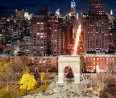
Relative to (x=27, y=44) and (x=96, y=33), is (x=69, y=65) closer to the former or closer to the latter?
(x=27, y=44)

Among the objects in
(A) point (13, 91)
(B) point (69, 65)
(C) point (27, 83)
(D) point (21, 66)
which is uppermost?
(B) point (69, 65)

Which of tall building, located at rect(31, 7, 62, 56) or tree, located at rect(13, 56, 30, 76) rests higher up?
tall building, located at rect(31, 7, 62, 56)

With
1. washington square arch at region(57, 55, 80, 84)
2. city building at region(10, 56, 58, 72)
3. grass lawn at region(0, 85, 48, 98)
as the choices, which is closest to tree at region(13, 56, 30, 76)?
city building at region(10, 56, 58, 72)

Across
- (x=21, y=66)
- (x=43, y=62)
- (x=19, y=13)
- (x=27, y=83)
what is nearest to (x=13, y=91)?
(x=27, y=83)

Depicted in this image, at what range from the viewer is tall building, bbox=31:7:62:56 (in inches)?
3211

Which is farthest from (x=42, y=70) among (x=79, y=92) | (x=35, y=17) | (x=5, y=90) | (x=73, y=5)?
(x=73, y=5)

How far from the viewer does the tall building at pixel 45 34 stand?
81562mm

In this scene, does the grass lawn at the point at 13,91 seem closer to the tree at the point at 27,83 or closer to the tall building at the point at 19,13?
the tree at the point at 27,83

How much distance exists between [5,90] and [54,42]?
36.6 meters

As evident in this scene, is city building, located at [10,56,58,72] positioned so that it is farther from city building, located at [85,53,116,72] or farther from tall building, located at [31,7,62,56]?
city building, located at [85,53,116,72]

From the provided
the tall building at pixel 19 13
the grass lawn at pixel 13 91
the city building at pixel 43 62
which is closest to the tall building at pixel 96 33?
the city building at pixel 43 62

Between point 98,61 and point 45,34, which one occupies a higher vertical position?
point 45,34

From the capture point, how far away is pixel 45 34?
82.1 metres

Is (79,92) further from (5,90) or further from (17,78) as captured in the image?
(17,78)
